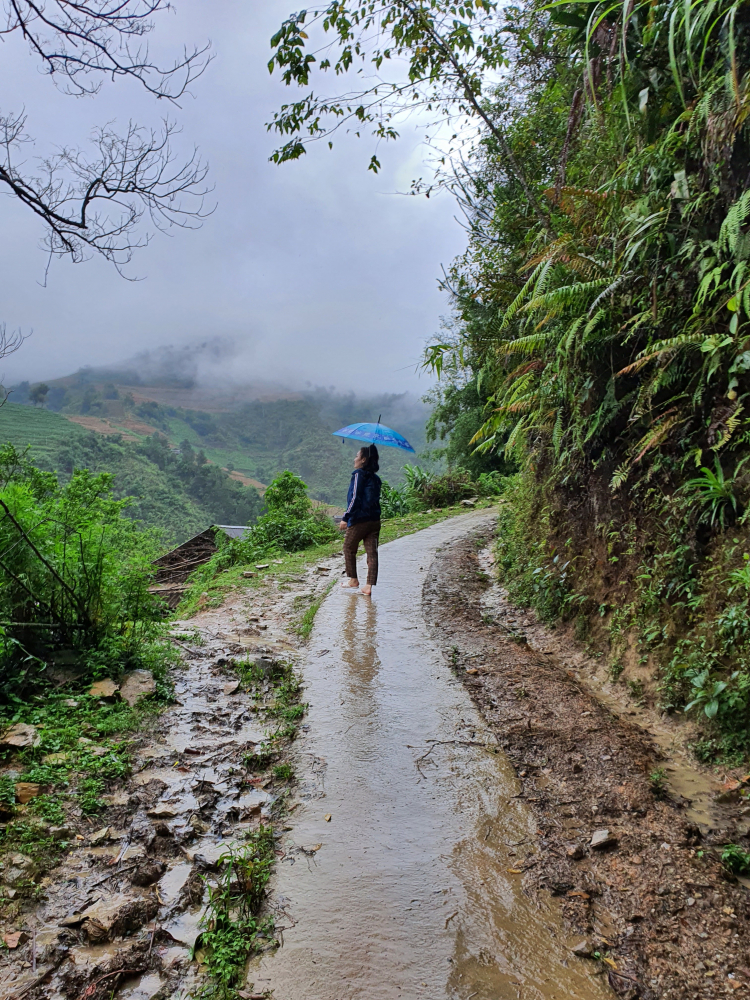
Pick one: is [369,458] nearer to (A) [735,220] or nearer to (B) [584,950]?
(A) [735,220]

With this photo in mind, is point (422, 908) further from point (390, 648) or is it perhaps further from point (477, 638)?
point (477, 638)

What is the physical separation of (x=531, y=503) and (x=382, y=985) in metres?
6.53

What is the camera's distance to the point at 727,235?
4.32 m

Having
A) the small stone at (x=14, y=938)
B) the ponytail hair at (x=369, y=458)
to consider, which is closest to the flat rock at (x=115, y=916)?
the small stone at (x=14, y=938)

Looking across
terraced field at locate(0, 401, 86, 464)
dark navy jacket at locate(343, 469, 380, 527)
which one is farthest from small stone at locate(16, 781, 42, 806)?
terraced field at locate(0, 401, 86, 464)

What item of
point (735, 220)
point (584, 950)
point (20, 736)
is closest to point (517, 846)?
point (584, 950)

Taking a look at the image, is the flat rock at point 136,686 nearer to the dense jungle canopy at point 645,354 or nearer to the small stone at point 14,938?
the small stone at point 14,938

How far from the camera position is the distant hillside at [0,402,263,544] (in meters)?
36.8

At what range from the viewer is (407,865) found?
297 cm

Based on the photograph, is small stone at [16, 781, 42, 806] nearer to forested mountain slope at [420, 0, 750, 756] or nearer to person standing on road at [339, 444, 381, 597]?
forested mountain slope at [420, 0, 750, 756]

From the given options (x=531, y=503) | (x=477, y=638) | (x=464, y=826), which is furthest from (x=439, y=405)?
(x=464, y=826)

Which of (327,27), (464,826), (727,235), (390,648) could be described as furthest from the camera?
(327,27)

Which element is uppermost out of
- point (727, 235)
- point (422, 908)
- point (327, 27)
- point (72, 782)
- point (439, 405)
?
point (327, 27)

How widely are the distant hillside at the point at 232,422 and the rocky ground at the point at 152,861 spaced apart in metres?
57.6
